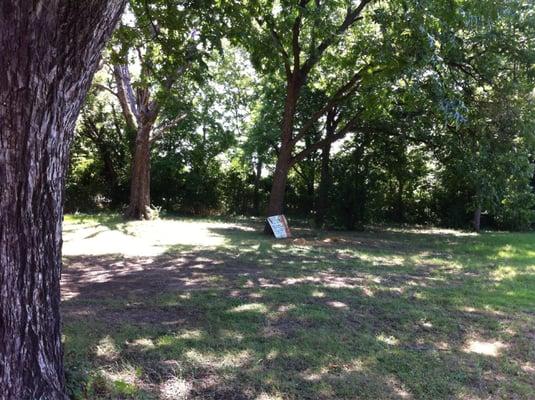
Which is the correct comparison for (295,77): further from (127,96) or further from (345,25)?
(127,96)

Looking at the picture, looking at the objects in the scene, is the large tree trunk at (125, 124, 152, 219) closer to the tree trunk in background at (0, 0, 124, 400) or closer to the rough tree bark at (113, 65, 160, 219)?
the rough tree bark at (113, 65, 160, 219)

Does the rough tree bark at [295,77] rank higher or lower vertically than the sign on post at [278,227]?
higher

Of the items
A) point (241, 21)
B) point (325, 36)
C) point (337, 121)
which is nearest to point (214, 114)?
point (337, 121)

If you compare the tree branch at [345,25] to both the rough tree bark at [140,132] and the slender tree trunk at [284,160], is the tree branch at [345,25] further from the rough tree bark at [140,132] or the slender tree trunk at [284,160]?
the rough tree bark at [140,132]

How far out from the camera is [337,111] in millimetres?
18938

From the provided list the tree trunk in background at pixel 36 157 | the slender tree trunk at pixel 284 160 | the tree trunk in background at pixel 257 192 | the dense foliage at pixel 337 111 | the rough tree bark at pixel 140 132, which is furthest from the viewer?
the tree trunk in background at pixel 257 192

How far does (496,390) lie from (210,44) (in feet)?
23.3

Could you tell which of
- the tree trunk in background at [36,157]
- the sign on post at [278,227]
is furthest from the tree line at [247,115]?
the sign on post at [278,227]

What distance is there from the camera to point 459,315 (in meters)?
5.76

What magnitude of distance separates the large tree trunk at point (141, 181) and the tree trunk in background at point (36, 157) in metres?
16.1

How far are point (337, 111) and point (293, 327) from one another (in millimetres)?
14818

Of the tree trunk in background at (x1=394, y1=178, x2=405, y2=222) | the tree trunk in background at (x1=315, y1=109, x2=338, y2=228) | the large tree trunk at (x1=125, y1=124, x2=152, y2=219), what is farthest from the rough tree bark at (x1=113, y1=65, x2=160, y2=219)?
the tree trunk in background at (x1=394, y1=178, x2=405, y2=222)

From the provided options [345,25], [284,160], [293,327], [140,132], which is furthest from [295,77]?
[293,327]

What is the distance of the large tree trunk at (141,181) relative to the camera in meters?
18.7
